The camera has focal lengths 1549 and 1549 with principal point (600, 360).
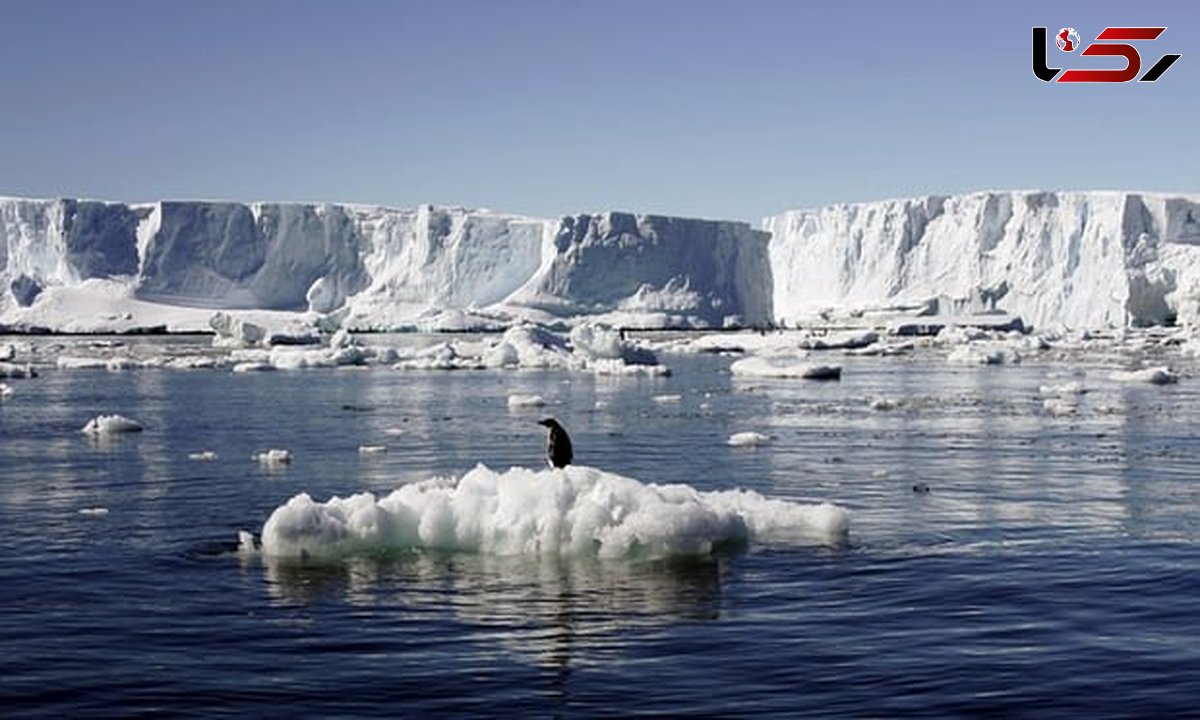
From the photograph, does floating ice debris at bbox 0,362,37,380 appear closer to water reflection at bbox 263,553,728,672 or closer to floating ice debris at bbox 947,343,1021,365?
floating ice debris at bbox 947,343,1021,365

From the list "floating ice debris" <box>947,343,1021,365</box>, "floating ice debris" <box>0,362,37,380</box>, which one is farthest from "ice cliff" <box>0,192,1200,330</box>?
"floating ice debris" <box>0,362,37,380</box>

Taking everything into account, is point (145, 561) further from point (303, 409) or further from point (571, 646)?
point (303, 409)

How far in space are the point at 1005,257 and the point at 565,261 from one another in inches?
1257

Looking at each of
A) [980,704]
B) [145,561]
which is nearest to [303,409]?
[145,561]

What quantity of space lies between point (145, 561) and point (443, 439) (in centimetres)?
1297

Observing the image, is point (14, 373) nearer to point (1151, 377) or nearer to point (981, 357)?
point (981, 357)

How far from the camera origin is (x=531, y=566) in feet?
41.2

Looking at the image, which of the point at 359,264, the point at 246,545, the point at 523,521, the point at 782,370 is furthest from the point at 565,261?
the point at 523,521

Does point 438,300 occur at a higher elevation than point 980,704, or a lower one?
higher

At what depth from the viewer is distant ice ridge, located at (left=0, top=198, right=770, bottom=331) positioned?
113 m

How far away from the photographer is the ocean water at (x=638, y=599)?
8578mm

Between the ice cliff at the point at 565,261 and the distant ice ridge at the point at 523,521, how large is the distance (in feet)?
294

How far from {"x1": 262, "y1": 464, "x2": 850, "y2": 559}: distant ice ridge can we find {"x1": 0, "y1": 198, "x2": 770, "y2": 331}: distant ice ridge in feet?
322

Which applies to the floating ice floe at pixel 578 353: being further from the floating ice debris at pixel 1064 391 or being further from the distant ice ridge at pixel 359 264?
the distant ice ridge at pixel 359 264
